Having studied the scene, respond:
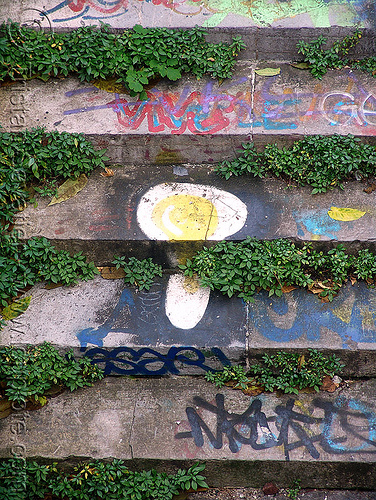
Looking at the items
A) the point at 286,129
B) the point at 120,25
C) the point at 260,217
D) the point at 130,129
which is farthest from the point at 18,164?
the point at 286,129

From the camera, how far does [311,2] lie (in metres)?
4.58

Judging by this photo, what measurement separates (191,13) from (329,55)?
1472mm

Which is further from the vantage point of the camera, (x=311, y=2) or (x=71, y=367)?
(x=311, y=2)

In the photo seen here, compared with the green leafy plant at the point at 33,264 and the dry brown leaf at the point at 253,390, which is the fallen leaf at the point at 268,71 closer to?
the green leafy plant at the point at 33,264

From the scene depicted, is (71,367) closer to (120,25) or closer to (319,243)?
(319,243)

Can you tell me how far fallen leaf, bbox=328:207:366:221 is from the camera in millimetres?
3902

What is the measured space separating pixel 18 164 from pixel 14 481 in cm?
266

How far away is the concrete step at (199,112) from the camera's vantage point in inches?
163

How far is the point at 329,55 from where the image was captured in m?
4.38

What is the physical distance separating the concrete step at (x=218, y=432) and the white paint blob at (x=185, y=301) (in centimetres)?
53

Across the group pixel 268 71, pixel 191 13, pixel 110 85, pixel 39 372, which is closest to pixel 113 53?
pixel 110 85

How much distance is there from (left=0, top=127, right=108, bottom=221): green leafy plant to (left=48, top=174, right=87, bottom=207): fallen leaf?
0.05 m

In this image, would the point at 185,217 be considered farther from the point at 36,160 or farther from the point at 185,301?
the point at 36,160

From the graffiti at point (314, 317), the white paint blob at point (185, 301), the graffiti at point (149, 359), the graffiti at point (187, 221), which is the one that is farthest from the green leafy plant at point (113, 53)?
the graffiti at point (149, 359)
